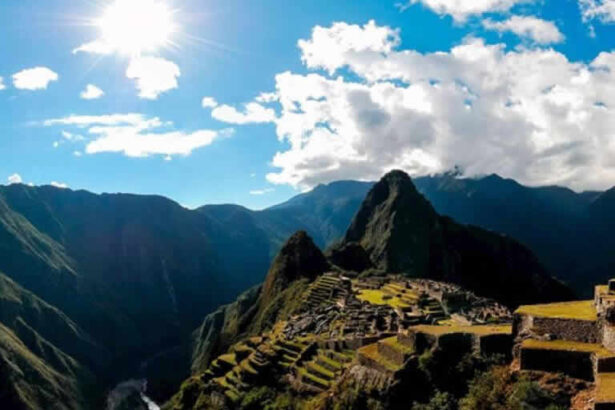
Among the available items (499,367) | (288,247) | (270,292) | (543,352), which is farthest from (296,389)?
(288,247)

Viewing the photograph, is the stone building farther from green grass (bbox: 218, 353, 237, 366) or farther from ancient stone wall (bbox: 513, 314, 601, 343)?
green grass (bbox: 218, 353, 237, 366)

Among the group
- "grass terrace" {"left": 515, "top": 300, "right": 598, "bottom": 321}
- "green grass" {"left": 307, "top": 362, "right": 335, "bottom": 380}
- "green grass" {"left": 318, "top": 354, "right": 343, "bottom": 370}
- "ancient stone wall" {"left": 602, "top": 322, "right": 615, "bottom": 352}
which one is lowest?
"green grass" {"left": 307, "top": 362, "right": 335, "bottom": 380}

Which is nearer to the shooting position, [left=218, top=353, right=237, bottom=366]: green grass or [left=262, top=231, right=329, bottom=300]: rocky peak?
[left=218, top=353, right=237, bottom=366]: green grass

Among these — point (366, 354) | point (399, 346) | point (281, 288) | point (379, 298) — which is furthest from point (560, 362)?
point (281, 288)

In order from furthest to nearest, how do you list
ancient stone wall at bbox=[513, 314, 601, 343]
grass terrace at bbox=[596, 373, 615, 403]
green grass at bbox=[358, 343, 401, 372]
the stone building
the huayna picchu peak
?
green grass at bbox=[358, 343, 401, 372]
the huayna picchu peak
ancient stone wall at bbox=[513, 314, 601, 343]
the stone building
grass terrace at bbox=[596, 373, 615, 403]

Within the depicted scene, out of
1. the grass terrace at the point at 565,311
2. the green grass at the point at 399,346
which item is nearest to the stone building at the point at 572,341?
the grass terrace at the point at 565,311

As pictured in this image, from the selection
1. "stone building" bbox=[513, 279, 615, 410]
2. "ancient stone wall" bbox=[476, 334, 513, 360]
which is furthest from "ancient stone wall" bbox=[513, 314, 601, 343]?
"ancient stone wall" bbox=[476, 334, 513, 360]

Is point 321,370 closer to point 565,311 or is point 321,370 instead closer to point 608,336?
point 565,311

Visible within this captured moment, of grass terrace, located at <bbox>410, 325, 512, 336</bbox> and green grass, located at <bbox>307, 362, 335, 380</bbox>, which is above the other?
grass terrace, located at <bbox>410, 325, 512, 336</bbox>
